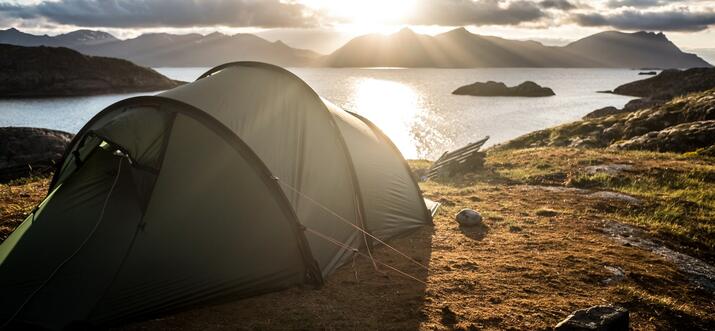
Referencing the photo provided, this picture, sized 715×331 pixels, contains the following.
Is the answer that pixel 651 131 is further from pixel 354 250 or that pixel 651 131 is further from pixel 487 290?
pixel 354 250

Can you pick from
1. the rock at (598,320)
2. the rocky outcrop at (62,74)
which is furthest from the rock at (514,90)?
the rock at (598,320)

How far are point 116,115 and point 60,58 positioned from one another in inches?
4740

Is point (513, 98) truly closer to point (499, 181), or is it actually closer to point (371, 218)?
point (499, 181)

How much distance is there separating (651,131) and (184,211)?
24445 mm

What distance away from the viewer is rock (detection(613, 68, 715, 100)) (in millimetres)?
54812

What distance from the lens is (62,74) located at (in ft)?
341

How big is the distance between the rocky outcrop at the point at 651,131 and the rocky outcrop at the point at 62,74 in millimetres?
106882

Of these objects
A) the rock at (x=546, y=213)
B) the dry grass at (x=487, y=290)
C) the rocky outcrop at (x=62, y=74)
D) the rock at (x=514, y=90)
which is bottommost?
the dry grass at (x=487, y=290)

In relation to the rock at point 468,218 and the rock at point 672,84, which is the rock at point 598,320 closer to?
the rock at point 468,218

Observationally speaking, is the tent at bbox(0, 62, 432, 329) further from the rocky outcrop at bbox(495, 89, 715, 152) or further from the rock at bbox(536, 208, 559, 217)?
the rocky outcrop at bbox(495, 89, 715, 152)

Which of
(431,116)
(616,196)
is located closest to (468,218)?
(616,196)

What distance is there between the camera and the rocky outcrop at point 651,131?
19516 millimetres

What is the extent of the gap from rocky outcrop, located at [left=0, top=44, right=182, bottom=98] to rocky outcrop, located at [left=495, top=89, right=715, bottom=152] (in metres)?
107

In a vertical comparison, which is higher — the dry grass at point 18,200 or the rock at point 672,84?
the rock at point 672,84
